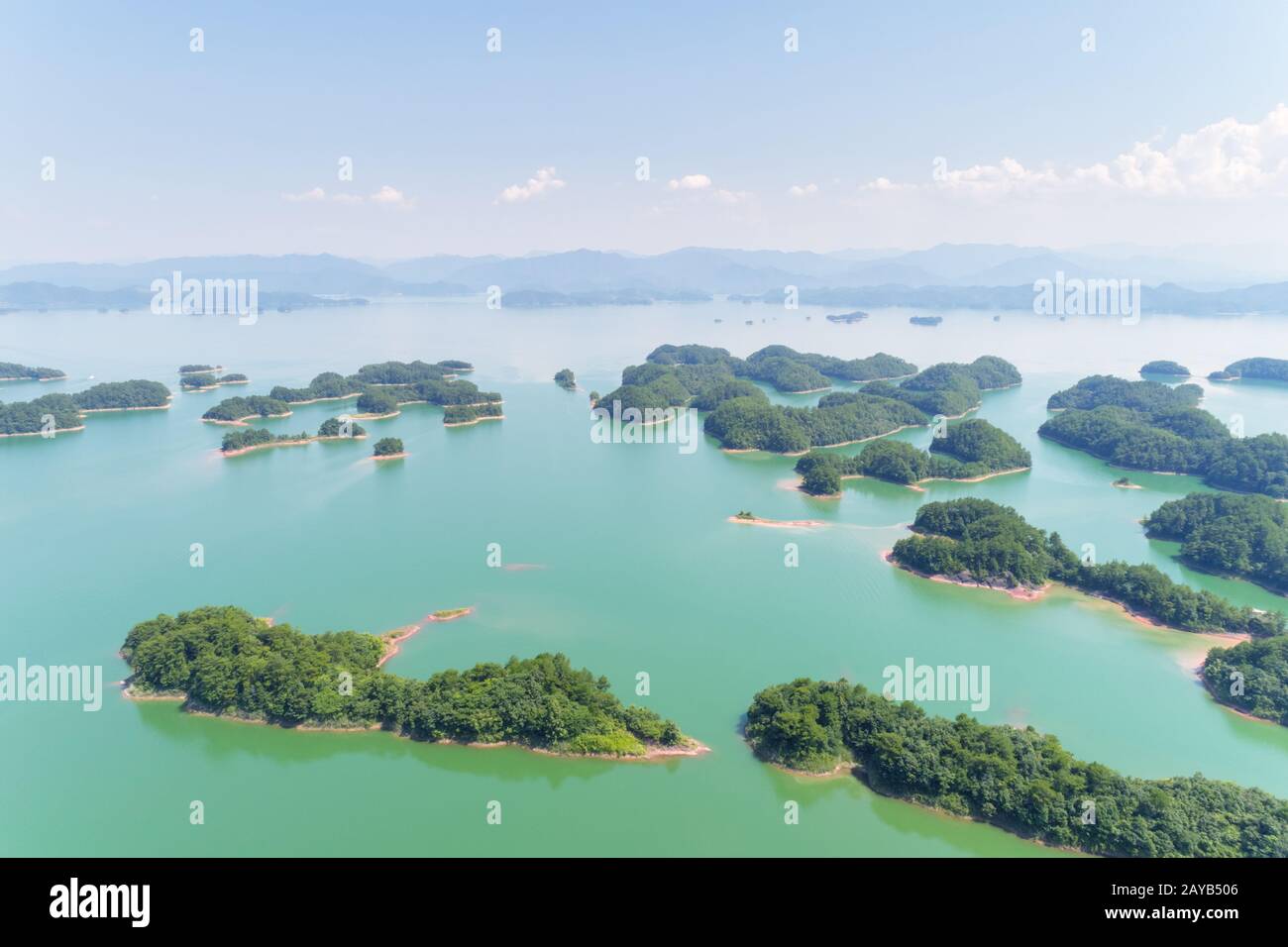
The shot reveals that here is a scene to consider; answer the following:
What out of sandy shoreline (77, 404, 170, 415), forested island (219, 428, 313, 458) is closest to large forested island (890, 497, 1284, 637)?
forested island (219, 428, 313, 458)

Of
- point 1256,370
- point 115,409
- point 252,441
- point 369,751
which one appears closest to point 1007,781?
point 369,751

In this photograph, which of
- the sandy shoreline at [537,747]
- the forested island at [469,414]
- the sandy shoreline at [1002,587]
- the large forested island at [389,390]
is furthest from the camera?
the large forested island at [389,390]

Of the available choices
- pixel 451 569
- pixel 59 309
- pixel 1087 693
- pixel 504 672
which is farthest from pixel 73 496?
pixel 59 309

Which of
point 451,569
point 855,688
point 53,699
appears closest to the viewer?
point 855,688

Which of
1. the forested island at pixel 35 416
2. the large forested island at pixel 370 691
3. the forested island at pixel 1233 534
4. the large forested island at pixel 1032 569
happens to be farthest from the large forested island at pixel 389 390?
the forested island at pixel 1233 534

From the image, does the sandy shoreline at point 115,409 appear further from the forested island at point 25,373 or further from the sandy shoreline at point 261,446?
the forested island at point 25,373

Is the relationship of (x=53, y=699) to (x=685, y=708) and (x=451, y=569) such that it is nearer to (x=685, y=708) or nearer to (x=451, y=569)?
(x=451, y=569)

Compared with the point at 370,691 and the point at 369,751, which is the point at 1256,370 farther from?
the point at 369,751
